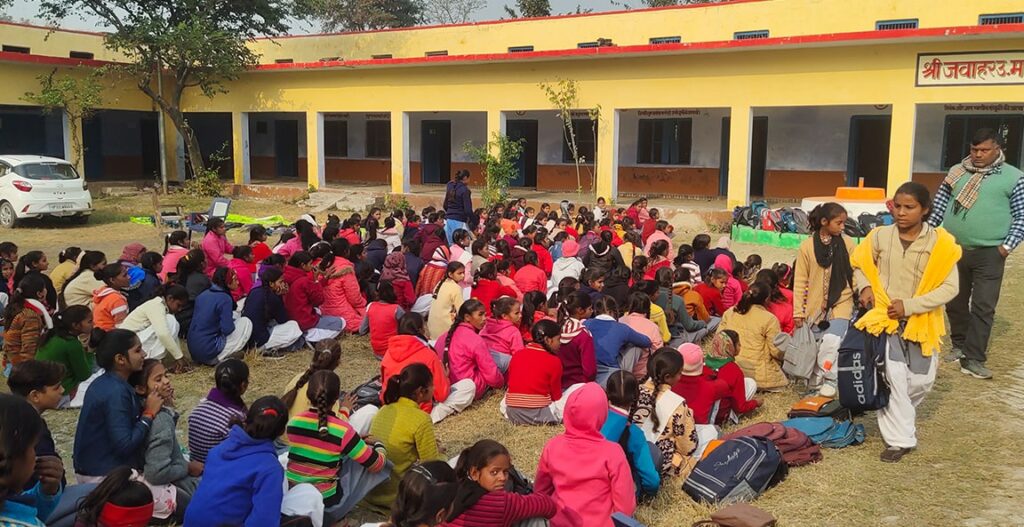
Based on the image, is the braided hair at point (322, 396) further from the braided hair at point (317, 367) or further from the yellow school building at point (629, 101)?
the yellow school building at point (629, 101)

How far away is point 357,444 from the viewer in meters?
3.90

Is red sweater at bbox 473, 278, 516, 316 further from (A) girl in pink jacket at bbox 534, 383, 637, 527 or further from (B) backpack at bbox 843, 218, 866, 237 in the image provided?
(B) backpack at bbox 843, 218, 866, 237

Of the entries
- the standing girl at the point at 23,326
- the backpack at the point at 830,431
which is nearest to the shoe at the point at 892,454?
the backpack at the point at 830,431

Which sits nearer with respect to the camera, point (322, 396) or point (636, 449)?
point (322, 396)

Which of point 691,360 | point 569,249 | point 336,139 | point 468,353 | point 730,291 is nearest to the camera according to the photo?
point 691,360

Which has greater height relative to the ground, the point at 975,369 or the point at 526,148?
the point at 526,148

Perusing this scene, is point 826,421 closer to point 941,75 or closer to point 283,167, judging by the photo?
point 941,75

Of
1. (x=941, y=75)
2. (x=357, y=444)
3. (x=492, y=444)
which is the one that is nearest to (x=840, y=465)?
(x=492, y=444)

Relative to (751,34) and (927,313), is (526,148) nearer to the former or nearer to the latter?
(751,34)

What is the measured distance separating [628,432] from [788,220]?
10.8 m

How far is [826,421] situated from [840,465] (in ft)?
1.42

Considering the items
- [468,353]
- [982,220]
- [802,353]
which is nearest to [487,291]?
[468,353]

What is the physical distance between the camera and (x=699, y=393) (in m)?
5.07

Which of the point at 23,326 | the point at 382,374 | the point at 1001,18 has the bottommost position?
the point at 382,374
